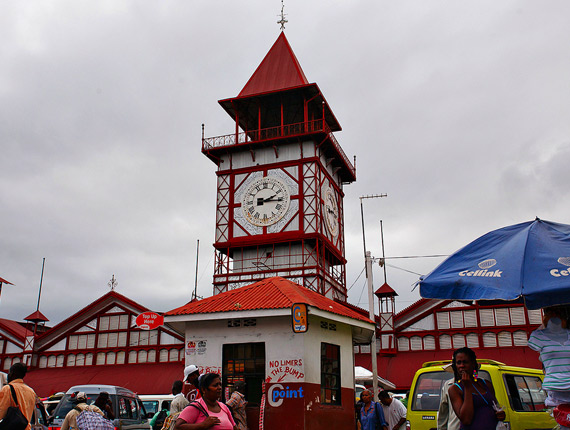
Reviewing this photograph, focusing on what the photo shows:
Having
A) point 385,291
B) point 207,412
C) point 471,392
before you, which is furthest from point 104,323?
point 471,392

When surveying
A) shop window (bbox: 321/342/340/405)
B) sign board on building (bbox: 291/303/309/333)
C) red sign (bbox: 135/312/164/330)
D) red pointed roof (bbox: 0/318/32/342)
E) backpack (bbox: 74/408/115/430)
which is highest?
red pointed roof (bbox: 0/318/32/342)

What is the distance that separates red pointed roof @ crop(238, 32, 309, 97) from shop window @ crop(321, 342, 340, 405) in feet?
81.2

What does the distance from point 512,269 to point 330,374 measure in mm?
10628

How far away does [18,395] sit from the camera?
8.34 metres

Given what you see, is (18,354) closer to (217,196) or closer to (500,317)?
(217,196)

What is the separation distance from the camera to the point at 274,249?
3622 centimetres

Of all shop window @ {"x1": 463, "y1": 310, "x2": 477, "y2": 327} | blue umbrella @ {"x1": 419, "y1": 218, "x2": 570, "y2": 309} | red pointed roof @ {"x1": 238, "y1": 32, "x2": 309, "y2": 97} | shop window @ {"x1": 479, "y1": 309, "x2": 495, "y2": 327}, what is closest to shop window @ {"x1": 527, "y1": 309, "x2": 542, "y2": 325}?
shop window @ {"x1": 479, "y1": 309, "x2": 495, "y2": 327}

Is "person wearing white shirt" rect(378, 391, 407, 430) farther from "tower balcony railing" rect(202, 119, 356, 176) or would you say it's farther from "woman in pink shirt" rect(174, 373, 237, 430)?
"tower balcony railing" rect(202, 119, 356, 176)

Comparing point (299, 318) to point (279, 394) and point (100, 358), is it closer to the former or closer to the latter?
point (279, 394)

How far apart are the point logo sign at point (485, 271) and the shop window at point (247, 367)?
31.6 ft

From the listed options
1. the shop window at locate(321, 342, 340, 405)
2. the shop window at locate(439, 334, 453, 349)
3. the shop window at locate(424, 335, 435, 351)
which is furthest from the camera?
the shop window at locate(424, 335, 435, 351)

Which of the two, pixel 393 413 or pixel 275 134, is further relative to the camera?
pixel 275 134

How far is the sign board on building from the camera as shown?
48.7 ft

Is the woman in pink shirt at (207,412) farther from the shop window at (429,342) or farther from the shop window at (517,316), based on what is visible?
the shop window at (517,316)
